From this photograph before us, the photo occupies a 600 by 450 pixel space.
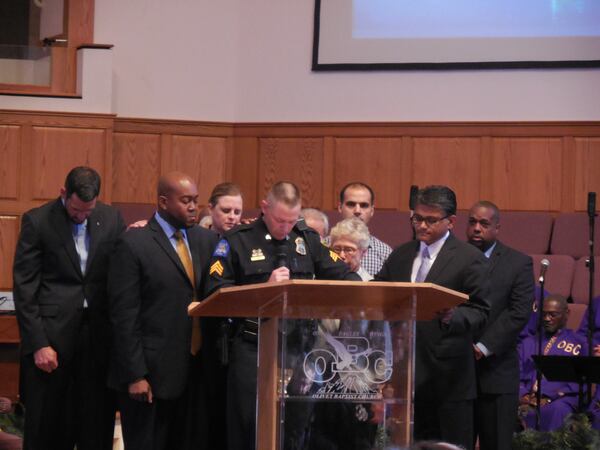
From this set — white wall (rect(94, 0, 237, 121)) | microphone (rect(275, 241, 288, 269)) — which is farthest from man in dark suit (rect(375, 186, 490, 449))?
white wall (rect(94, 0, 237, 121))

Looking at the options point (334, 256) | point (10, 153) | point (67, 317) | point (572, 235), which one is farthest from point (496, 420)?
point (10, 153)

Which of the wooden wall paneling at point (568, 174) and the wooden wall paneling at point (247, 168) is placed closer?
the wooden wall paneling at point (568, 174)

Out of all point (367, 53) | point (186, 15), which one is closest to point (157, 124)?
point (186, 15)

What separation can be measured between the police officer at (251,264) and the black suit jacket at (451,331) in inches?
22.0

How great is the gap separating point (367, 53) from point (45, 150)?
299cm

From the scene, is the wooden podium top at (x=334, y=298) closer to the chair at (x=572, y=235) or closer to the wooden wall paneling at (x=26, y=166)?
the chair at (x=572, y=235)

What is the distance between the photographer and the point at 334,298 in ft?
11.9

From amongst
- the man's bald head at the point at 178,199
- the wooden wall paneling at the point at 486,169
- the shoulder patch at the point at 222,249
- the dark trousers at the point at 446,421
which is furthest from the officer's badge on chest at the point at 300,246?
the wooden wall paneling at the point at 486,169

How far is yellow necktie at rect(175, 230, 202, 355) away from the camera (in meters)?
4.93

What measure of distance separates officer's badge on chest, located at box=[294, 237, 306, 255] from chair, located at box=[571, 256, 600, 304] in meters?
3.59

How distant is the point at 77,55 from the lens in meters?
9.68

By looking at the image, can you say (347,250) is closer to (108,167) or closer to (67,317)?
(67,317)

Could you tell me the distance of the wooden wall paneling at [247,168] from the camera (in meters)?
10.1

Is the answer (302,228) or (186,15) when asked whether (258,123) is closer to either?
(186,15)
